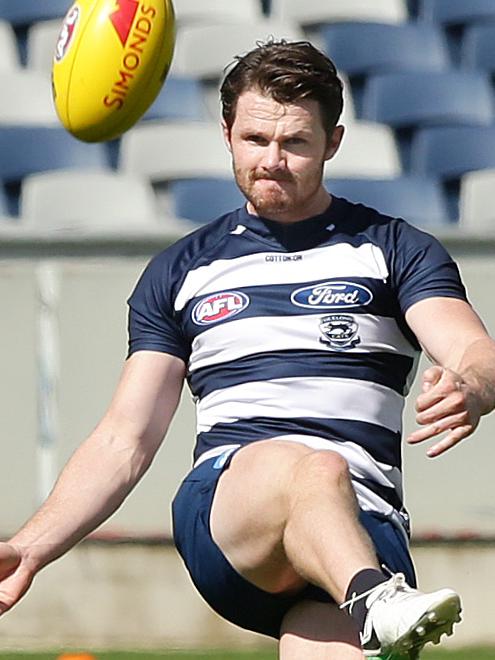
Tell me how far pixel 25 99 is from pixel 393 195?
177cm

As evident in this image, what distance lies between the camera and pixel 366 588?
3.25m

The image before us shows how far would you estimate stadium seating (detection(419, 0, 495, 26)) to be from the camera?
943cm

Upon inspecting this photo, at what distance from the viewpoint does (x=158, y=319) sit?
13.1 ft

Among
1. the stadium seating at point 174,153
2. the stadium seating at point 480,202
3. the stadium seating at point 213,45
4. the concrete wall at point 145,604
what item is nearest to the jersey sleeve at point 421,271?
the concrete wall at point 145,604

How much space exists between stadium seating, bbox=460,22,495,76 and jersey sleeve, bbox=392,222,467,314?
5.49 m

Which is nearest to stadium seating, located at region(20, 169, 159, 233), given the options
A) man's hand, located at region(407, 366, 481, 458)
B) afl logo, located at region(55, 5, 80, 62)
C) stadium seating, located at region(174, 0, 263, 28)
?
stadium seating, located at region(174, 0, 263, 28)

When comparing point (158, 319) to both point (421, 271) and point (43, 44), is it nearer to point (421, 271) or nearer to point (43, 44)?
point (421, 271)

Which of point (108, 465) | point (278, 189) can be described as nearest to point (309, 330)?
point (278, 189)

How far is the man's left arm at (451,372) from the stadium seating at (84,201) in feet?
12.3

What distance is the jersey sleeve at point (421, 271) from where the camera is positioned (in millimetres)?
3791

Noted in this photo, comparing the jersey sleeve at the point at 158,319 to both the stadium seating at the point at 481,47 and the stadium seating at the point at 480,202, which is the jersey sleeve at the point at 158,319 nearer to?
the stadium seating at the point at 480,202

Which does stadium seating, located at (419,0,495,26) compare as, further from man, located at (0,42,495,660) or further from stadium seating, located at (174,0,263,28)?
man, located at (0,42,495,660)

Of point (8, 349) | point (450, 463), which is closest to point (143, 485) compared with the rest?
point (8, 349)

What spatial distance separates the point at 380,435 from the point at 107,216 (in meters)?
3.84
